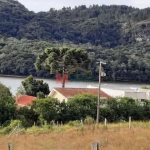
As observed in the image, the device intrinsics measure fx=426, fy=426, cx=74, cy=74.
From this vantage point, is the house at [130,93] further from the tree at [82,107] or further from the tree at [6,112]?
the tree at [6,112]

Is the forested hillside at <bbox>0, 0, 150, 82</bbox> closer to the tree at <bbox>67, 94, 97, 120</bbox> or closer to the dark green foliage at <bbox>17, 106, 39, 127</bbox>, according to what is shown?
the tree at <bbox>67, 94, 97, 120</bbox>

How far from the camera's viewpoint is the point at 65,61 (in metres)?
47.0

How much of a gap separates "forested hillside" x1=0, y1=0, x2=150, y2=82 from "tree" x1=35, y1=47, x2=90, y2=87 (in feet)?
128

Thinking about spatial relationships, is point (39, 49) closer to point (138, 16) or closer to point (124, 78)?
point (124, 78)

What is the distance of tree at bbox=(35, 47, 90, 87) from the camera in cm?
4697

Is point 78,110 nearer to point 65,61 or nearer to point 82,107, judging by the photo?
point 82,107

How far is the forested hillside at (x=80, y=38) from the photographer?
93.0m

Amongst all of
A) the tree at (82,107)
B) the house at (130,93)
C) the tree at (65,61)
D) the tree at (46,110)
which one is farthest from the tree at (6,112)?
the tree at (65,61)

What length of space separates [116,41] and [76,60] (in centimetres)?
11683

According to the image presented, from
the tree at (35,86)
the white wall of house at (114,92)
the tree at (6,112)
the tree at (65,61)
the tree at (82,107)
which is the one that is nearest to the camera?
the tree at (6,112)

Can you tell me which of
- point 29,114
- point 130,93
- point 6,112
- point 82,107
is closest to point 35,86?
point 130,93

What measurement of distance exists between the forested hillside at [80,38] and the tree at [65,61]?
128 feet

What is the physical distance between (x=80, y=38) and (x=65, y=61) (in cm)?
11737

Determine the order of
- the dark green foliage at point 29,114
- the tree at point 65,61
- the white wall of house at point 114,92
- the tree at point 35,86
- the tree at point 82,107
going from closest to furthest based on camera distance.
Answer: the dark green foliage at point 29,114, the tree at point 82,107, the white wall of house at point 114,92, the tree at point 35,86, the tree at point 65,61
